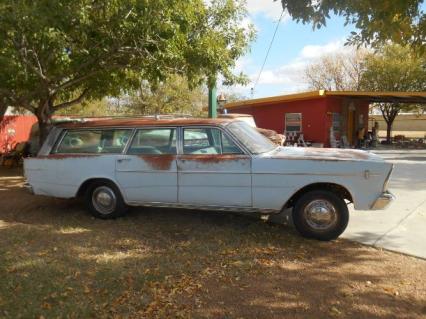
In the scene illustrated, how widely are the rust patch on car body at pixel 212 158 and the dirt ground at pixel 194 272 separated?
96 centimetres

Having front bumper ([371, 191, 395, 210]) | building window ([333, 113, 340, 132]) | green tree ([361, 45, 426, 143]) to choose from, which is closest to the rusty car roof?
front bumper ([371, 191, 395, 210])

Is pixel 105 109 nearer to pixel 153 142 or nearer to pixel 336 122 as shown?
pixel 336 122

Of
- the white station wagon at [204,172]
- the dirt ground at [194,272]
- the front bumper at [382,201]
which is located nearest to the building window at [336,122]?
the white station wagon at [204,172]

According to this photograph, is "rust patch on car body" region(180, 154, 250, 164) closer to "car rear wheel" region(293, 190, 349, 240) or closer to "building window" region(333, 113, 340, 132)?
"car rear wheel" region(293, 190, 349, 240)

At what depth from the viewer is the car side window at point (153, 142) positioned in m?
6.67

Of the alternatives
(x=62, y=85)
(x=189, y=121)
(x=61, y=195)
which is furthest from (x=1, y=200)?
(x=189, y=121)

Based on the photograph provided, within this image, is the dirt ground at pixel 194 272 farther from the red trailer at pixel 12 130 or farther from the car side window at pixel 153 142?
the red trailer at pixel 12 130

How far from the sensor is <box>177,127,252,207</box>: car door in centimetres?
617

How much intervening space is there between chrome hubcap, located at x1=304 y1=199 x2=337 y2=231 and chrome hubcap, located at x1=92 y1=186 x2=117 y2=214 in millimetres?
2887

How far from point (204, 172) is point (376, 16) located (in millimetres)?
2922

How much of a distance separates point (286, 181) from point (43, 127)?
251 inches

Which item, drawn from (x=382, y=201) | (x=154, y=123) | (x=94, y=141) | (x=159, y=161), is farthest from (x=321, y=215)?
(x=94, y=141)

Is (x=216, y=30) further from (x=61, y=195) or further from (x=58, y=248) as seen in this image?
(x=58, y=248)

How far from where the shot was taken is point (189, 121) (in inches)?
264
